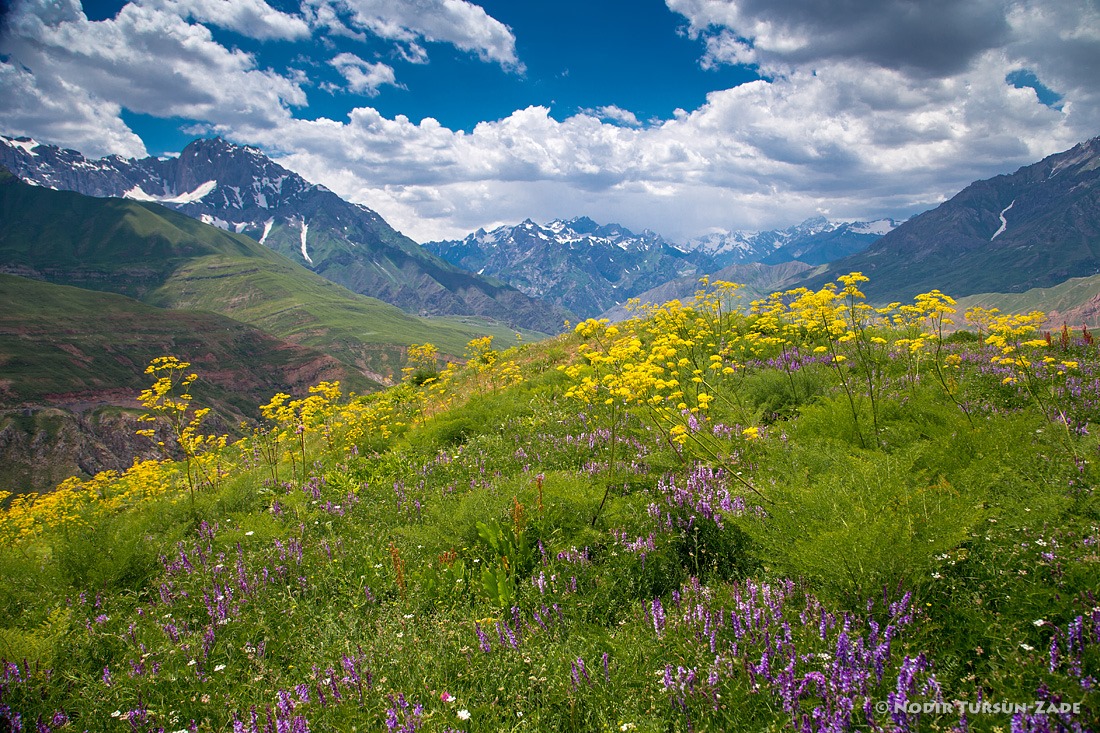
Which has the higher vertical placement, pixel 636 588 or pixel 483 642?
pixel 636 588

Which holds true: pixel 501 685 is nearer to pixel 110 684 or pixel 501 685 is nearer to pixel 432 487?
pixel 110 684

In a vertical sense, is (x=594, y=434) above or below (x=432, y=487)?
above

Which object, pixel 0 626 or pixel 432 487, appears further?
pixel 432 487

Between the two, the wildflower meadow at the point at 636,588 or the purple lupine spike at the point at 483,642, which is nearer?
the wildflower meadow at the point at 636,588

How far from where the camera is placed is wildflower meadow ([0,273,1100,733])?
3.10 m

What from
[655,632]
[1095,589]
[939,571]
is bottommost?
[655,632]

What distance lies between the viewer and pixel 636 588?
191 inches

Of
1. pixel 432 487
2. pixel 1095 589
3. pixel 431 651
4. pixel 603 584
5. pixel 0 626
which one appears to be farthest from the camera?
pixel 432 487

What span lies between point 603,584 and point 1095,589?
10.7 feet

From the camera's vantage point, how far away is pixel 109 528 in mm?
6926

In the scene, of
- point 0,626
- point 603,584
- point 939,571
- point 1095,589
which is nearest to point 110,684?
point 0,626

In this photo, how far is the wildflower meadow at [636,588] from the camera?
3096 mm

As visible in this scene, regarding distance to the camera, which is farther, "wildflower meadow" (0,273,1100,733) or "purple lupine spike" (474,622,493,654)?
"purple lupine spike" (474,622,493,654)

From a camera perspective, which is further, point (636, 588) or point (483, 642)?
point (636, 588)
